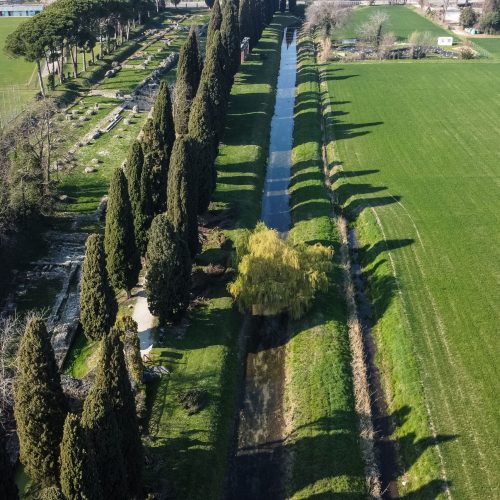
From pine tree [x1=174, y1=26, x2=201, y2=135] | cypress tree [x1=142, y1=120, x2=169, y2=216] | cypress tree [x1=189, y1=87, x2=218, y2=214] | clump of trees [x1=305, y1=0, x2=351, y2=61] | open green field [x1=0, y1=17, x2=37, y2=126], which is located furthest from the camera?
clump of trees [x1=305, y1=0, x2=351, y2=61]

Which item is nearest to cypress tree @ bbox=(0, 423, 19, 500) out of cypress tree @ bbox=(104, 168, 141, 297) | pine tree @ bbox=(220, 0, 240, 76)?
cypress tree @ bbox=(104, 168, 141, 297)

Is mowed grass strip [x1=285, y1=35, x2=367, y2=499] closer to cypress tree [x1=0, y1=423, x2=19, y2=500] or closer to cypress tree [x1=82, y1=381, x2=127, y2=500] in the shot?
cypress tree [x1=82, y1=381, x2=127, y2=500]

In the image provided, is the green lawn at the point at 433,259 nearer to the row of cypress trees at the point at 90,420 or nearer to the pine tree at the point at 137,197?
the row of cypress trees at the point at 90,420

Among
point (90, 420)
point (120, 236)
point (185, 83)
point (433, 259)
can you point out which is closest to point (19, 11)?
point (185, 83)

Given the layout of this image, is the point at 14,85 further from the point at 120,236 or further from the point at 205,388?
the point at 205,388

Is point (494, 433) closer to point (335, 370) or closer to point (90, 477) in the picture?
point (335, 370)

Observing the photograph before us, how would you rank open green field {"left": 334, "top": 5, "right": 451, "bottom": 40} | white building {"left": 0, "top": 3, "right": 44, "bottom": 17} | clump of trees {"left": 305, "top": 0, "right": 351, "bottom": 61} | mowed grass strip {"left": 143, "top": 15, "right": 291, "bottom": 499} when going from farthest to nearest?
1. white building {"left": 0, "top": 3, "right": 44, "bottom": 17}
2. open green field {"left": 334, "top": 5, "right": 451, "bottom": 40}
3. clump of trees {"left": 305, "top": 0, "right": 351, "bottom": 61}
4. mowed grass strip {"left": 143, "top": 15, "right": 291, "bottom": 499}

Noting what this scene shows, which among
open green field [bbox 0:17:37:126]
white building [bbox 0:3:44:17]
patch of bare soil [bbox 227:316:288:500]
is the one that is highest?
white building [bbox 0:3:44:17]

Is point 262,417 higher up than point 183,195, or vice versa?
point 183,195
